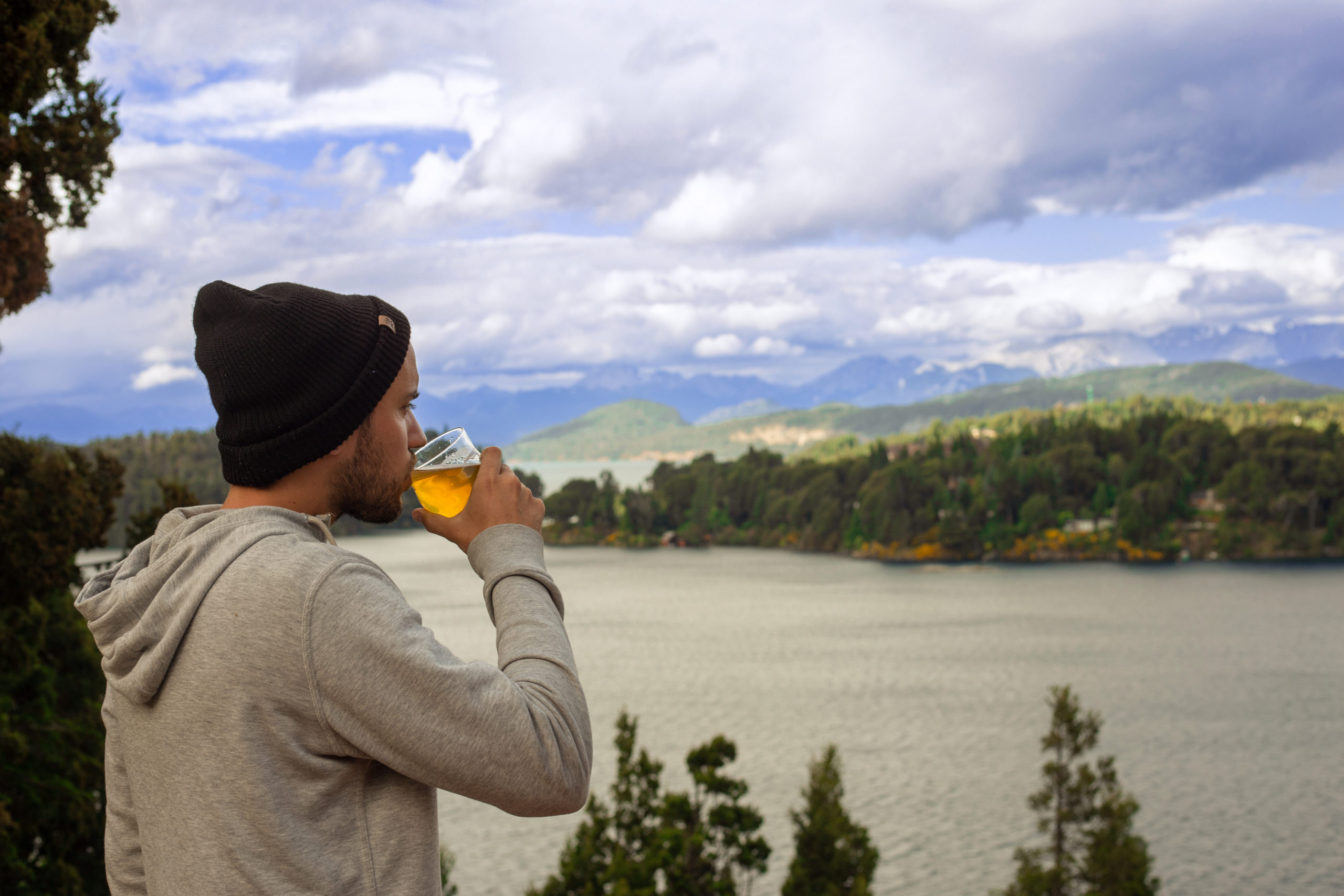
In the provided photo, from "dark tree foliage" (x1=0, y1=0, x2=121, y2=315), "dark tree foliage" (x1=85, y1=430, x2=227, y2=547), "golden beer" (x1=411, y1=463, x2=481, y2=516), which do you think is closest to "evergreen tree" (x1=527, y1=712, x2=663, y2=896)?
"dark tree foliage" (x1=0, y1=0, x2=121, y2=315)

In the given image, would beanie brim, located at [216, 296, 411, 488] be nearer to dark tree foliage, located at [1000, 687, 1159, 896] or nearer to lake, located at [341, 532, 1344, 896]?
lake, located at [341, 532, 1344, 896]

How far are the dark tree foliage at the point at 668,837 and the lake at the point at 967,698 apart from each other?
572cm

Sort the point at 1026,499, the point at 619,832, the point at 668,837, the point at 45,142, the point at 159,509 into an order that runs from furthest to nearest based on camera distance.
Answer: the point at 1026,499
the point at 619,832
the point at 668,837
the point at 159,509
the point at 45,142

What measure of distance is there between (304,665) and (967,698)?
1899 inches

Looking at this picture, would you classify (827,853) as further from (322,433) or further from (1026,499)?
(1026,499)

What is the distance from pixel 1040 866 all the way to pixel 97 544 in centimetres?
1780

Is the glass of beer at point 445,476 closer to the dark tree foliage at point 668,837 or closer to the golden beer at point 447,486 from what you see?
the golden beer at point 447,486

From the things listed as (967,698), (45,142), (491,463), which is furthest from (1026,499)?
(491,463)

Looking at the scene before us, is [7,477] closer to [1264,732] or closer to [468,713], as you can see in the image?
[468,713]

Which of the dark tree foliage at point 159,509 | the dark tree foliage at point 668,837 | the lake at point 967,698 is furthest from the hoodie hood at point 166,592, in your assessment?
the dark tree foliage at point 668,837

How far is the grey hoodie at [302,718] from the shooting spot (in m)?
1.24

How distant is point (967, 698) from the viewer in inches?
1831

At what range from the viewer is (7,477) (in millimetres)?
11297

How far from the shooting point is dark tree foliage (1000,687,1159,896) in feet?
64.9
